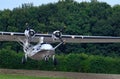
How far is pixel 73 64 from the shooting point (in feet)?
146

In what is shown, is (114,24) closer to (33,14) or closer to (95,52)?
(95,52)

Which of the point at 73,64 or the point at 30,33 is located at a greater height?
the point at 30,33

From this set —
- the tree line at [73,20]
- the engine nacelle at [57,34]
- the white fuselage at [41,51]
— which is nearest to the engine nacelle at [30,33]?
the white fuselage at [41,51]

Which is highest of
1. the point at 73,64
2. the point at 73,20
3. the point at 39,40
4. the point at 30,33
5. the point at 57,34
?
the point at 73,20

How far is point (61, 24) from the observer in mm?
64000

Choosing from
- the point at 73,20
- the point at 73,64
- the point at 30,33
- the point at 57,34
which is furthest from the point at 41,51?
the point at 73,20

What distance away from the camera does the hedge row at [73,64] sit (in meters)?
44.4

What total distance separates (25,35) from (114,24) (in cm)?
3381

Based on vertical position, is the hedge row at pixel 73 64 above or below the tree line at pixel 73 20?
below

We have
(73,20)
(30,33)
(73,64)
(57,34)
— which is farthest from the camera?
(73,20)

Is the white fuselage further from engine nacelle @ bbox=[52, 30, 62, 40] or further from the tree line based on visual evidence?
the tree line

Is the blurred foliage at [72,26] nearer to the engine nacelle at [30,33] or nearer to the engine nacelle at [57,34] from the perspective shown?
the engine nacelle at [30,33]

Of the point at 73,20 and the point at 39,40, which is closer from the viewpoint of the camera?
the point at 39,40

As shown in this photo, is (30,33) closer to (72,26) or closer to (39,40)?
(39,40)
